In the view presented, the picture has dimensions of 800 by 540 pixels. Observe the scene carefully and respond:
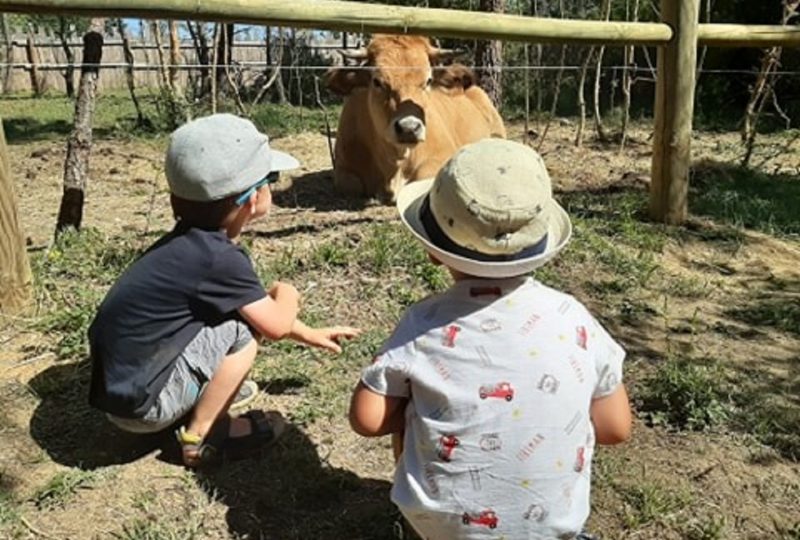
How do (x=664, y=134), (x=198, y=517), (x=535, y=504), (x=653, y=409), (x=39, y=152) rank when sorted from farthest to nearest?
1. (x=39, y=152)
2. (x=664, y=134)
3. (x=653, y=409)
4. (x=198, y=517)
5. (x=535, y=504)

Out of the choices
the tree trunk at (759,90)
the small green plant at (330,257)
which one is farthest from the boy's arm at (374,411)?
the tree trunk at (759,90)

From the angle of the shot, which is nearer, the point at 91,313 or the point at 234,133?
the point at 234,133

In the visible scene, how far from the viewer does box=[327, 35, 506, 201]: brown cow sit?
6.64 m

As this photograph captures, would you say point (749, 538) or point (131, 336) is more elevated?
point (131, 336)

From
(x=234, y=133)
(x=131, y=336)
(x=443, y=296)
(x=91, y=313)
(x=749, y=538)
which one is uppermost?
(x=234, y=133)

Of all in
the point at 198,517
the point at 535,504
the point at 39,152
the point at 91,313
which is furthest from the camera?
the point at 39,152

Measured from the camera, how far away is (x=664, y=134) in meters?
6.23

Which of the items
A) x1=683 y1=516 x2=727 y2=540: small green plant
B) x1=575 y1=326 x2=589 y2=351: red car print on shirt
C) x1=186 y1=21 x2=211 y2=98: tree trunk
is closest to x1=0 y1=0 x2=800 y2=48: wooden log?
x1=575 y1=326 x2=589 y2=351: red car print on shirt

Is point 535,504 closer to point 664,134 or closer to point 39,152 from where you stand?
point 664,134

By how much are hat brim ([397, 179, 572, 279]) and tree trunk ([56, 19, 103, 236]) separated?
3.06 m

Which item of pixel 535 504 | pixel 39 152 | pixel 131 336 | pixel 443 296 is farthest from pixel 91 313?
pixel 39 152

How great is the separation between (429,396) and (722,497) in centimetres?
146

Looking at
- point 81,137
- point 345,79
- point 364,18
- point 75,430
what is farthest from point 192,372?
point 345,79

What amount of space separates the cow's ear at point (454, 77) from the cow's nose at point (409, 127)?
1.31 meters
